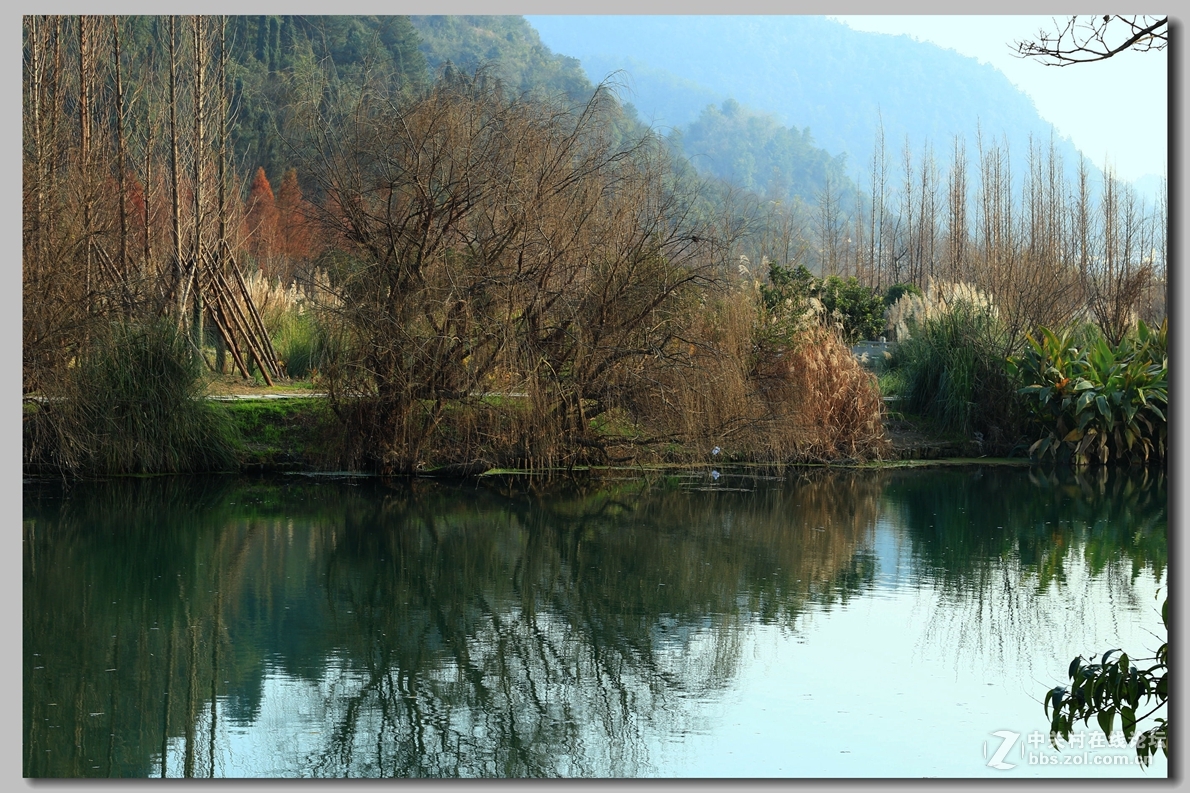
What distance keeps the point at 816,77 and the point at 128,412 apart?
73255 millimetres

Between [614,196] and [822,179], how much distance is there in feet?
206

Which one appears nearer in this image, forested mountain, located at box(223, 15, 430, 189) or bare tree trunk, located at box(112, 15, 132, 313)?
bare tree trunk, located at box(112, 15, 132, 313)

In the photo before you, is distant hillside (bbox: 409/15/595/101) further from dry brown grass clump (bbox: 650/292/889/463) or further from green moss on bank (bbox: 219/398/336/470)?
green moss on bank (bbox: 219/398/336/470)

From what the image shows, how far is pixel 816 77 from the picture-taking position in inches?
3110

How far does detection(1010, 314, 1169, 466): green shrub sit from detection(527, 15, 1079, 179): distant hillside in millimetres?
57589

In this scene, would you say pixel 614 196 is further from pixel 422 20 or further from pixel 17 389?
pixel 422 20

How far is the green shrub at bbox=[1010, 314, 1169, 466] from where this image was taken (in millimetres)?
13992

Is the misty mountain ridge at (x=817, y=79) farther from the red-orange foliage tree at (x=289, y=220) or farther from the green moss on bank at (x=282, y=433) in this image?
the green moss on bank at (x=282, y=433)

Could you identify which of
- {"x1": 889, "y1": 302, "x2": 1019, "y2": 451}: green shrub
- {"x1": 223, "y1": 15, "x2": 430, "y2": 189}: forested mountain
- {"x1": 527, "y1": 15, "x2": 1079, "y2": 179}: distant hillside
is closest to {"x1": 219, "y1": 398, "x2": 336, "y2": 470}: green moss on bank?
{"x1": 889, "y1": 302, "x2": 1019, "y2": 451}: green shrub

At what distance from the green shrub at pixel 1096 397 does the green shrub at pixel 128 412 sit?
941cm

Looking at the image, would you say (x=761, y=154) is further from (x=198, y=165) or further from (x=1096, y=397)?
(x=198, y=165)

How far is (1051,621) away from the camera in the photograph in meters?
6.61

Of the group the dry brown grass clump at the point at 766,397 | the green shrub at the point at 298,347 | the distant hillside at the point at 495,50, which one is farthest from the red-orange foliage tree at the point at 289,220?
the dry brown grass clump at the point at 766,397
